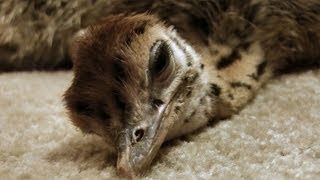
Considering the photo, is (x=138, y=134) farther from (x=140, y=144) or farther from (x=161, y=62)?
(x=161, y=62)

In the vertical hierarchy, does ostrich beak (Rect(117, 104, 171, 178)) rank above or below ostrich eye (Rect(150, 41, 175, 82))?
below

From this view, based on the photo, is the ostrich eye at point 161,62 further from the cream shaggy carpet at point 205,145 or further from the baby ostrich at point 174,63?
the cream shaggy carpet at point 205,145

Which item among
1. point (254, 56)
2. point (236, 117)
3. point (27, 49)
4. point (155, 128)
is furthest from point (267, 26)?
point (27, 49)

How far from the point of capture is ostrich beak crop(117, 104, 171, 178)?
2.59 ft

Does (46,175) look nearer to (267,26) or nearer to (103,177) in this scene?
(103,177)

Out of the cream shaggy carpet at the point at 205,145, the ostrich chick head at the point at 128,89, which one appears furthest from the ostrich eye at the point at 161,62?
the cream shaggy carpet at the point at 205,145

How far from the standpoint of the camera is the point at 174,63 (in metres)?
0.91

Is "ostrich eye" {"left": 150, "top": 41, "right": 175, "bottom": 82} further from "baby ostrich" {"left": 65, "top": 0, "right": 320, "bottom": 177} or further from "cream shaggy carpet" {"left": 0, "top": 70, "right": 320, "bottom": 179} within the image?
"cream shaggy carpet" {"left": 0, "top": 70, "right": 320, "bottom": 179}

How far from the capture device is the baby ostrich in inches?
32.5

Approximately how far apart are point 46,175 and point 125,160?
117mm

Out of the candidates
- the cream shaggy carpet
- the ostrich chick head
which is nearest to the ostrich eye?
the ostrich chick head

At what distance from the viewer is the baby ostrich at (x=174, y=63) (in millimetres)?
827

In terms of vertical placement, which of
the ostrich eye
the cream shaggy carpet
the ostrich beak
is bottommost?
the cream shaggy carpet

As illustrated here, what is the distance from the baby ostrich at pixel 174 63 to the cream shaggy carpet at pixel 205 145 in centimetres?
3
